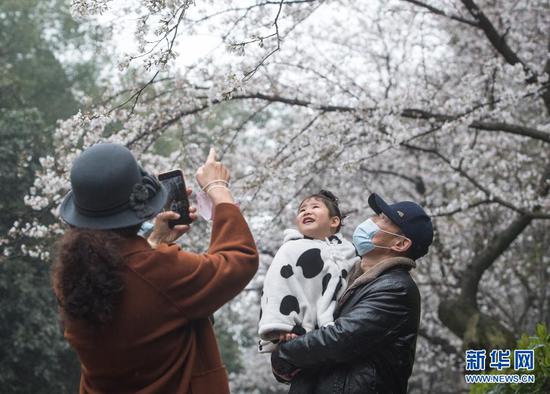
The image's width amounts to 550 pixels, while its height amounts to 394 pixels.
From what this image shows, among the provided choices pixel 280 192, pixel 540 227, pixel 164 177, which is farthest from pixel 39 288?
pixel 164 177

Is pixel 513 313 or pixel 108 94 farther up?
pixel 108 94

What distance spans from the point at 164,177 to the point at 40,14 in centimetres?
2057

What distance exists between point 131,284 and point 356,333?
0.73 metres

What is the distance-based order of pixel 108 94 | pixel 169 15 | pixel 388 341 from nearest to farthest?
1. pixel 388 341
2. pixel 169 15
3. pixel 108 94

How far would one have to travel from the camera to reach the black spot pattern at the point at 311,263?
220 cm

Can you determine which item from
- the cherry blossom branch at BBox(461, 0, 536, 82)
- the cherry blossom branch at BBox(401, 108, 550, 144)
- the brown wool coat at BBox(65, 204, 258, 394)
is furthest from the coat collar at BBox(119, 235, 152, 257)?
the cherry blossom branch at BBox(461, 0, 536, 82)

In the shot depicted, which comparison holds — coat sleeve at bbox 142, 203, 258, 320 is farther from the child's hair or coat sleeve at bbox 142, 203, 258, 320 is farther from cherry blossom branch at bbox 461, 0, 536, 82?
cherry blossom branch at bbox 461, 0, 536, 82

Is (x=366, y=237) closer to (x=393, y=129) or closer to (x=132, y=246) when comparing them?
(x=132, y=246)

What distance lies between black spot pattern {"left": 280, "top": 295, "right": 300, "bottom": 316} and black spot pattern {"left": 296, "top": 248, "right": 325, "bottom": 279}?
92mm

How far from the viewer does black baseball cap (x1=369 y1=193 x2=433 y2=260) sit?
7.52ft

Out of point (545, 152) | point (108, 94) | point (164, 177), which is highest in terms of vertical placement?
point (545, 152)

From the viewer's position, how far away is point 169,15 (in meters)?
3.25

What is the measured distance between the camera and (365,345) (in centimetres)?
202

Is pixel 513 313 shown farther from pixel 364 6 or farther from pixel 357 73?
pixel 364 6
